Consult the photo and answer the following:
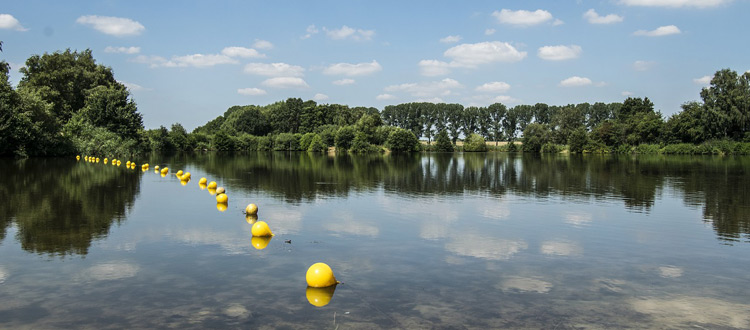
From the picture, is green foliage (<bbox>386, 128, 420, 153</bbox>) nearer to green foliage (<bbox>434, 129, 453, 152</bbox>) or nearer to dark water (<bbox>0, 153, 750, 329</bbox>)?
green foliage (<bbox>434, 129, 453, 152</bbox>)

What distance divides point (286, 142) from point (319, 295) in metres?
123

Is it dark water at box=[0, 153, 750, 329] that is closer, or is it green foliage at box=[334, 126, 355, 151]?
dark water at box=[0, 153, 750, 329]

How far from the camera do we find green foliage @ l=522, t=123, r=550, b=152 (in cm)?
12550

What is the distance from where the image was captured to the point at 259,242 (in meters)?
13.2

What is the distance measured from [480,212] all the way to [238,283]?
11.7 m

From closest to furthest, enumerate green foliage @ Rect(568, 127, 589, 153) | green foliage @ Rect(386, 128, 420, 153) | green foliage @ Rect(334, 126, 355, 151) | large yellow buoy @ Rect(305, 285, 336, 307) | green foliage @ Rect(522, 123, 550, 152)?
1. large yellow buoy @ Rect(305, 285, 336, 307)
2. green foliage @ Rect(568, 127, 589, 153)
3. green foliage @ Rect(386, 128, 420, 153)
4. green foliage @ Rect(334, 126, 355, 151)
5. green foliage @ Rect(522, 123, 550, 152)

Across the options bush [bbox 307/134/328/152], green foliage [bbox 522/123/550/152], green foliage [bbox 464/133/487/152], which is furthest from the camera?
green foliage [bbox 464/133/487/152]

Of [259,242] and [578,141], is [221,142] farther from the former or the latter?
[259,242]

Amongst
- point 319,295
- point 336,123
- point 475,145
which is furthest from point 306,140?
point 319,295

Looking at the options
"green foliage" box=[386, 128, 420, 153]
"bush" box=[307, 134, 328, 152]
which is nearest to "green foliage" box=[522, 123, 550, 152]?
"green foliage" box=[386, 128, 420, 153]

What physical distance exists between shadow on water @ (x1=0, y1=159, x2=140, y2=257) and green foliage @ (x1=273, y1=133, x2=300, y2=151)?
322 feet

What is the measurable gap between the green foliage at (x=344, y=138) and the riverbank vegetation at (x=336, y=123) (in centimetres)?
25

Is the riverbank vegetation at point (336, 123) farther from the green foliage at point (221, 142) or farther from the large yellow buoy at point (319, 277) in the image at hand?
the large yellow buoy at point (319, 277)

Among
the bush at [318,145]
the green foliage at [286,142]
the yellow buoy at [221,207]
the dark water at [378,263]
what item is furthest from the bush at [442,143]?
the yellow buoy at [221,207]
